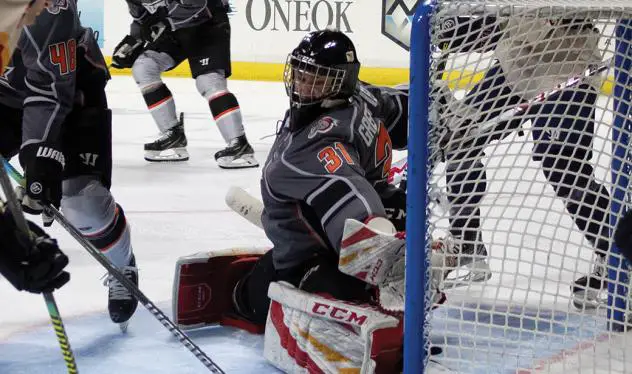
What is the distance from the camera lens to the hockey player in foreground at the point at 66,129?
260 cm

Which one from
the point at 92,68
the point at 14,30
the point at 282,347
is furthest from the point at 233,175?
the point at 14,30

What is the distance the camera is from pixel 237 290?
2.87m

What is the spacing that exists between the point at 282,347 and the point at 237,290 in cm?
37

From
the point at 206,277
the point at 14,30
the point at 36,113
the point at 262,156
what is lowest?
the point at 262,156

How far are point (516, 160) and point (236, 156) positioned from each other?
9.27 ft

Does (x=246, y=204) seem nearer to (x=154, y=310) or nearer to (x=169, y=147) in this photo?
(x=154, y=310)

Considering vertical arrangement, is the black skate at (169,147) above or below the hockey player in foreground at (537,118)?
below

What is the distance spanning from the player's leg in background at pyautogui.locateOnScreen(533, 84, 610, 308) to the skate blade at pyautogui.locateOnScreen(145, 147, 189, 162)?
291cm

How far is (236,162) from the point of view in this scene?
508cm

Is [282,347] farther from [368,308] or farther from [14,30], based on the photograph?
[14,30]

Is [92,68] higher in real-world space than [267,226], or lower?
higher

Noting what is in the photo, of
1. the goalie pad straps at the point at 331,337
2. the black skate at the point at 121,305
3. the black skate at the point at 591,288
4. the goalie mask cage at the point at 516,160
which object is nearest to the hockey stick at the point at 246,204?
the black skate at the point at 121,305

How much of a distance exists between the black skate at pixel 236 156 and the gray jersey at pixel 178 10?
571 mm

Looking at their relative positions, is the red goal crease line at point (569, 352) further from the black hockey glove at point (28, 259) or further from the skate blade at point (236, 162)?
the skate blade at point (236, 162)
